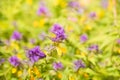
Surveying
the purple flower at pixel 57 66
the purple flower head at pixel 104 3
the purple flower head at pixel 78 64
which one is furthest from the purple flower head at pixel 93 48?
the purple flower head at pixel 104 3

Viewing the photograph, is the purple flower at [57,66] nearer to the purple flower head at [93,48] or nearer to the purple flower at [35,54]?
the purple flower at [35,54]

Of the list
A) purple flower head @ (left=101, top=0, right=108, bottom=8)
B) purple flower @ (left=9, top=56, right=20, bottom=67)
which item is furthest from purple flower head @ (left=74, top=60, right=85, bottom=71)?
purple flower head @ (left=101, top=0, right=108, bottom=8)

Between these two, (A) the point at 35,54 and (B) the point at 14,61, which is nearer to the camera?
(A) the point at 35,54

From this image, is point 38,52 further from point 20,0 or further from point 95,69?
point 20,0

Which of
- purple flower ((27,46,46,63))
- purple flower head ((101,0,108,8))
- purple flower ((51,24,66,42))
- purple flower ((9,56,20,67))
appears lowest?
purple flower ((27,46,46,63))

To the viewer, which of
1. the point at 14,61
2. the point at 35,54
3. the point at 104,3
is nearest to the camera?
the point at 35,54

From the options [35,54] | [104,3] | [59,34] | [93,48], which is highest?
[104,3]

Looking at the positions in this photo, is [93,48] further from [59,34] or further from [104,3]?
[104,3]

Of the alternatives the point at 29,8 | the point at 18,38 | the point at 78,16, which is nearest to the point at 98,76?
the point at 18,38

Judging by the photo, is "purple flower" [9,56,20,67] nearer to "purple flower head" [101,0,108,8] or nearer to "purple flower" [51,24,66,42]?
"purple flower" [51,24,66,42]

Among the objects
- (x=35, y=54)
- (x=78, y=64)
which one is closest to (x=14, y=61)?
(x=35, y=54)

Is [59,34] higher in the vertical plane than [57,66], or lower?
higher
